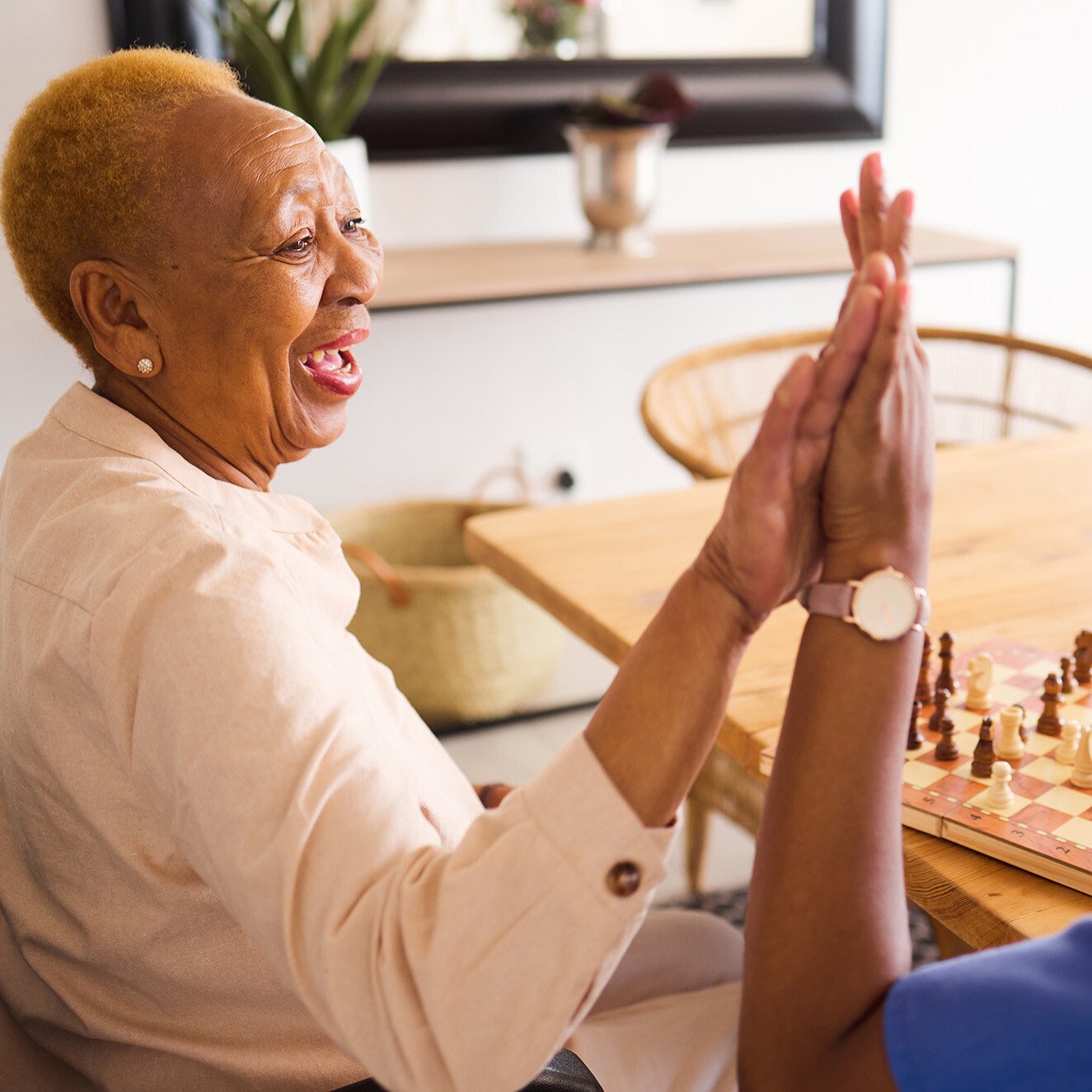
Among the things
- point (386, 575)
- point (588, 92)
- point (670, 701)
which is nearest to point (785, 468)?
point (670, 701)

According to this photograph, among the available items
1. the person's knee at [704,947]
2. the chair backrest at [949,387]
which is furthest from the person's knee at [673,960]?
the chair backrest at [949,387]

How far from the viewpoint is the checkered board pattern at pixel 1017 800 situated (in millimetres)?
911

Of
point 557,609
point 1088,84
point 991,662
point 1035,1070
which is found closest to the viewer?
point 1035,1070

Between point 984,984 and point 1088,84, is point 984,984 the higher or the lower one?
the lower one

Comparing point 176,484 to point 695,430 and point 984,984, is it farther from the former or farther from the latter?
point 695,430

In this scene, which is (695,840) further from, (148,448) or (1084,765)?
(148,448)

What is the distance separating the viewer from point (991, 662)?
1177 millimetres

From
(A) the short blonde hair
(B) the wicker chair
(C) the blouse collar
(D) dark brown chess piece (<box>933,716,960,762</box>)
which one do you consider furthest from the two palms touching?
(B) the wicker chair

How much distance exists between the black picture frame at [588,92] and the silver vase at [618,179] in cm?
18

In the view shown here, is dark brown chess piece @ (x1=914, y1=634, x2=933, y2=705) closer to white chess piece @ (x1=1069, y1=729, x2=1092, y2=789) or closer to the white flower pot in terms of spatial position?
white chess piece @ (x1=1069, y1=729, x2=1092, y2=789)

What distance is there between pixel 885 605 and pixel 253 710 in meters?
0.39

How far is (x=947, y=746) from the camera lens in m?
1.05

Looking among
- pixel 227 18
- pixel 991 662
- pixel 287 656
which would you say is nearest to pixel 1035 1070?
pixel 287 656

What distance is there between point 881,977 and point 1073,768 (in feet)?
1.01
